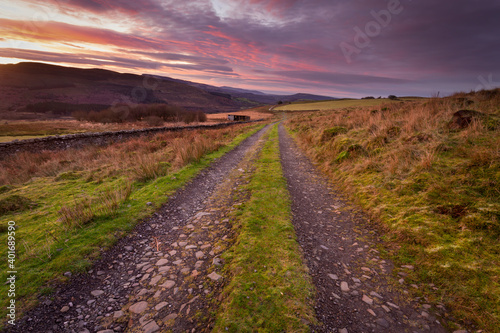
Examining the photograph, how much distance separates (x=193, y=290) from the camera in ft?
10.5

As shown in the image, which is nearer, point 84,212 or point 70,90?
point 84,212

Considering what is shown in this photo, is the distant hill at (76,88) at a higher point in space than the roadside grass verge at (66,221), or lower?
higher

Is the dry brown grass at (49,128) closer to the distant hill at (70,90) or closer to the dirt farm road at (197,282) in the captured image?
the dirt farm road at (197,282)

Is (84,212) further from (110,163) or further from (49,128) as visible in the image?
(49,128)

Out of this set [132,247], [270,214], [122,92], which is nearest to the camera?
[132,247]

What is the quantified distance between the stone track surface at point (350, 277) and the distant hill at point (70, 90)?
11928 centimetres

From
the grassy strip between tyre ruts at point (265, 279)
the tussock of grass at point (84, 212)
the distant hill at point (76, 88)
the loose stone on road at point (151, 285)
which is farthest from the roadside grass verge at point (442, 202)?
the distant hill at point (76, 88)

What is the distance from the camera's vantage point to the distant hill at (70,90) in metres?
98.9

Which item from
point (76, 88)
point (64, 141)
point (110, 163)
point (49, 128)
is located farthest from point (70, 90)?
point (110, 163)

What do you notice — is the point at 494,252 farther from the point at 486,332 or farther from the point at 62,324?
the point at 62,324

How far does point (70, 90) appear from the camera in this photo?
128750mm

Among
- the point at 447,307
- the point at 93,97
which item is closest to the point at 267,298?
the point at 447,307

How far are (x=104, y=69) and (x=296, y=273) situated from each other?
835 ft

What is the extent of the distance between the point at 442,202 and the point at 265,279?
15.3ft
